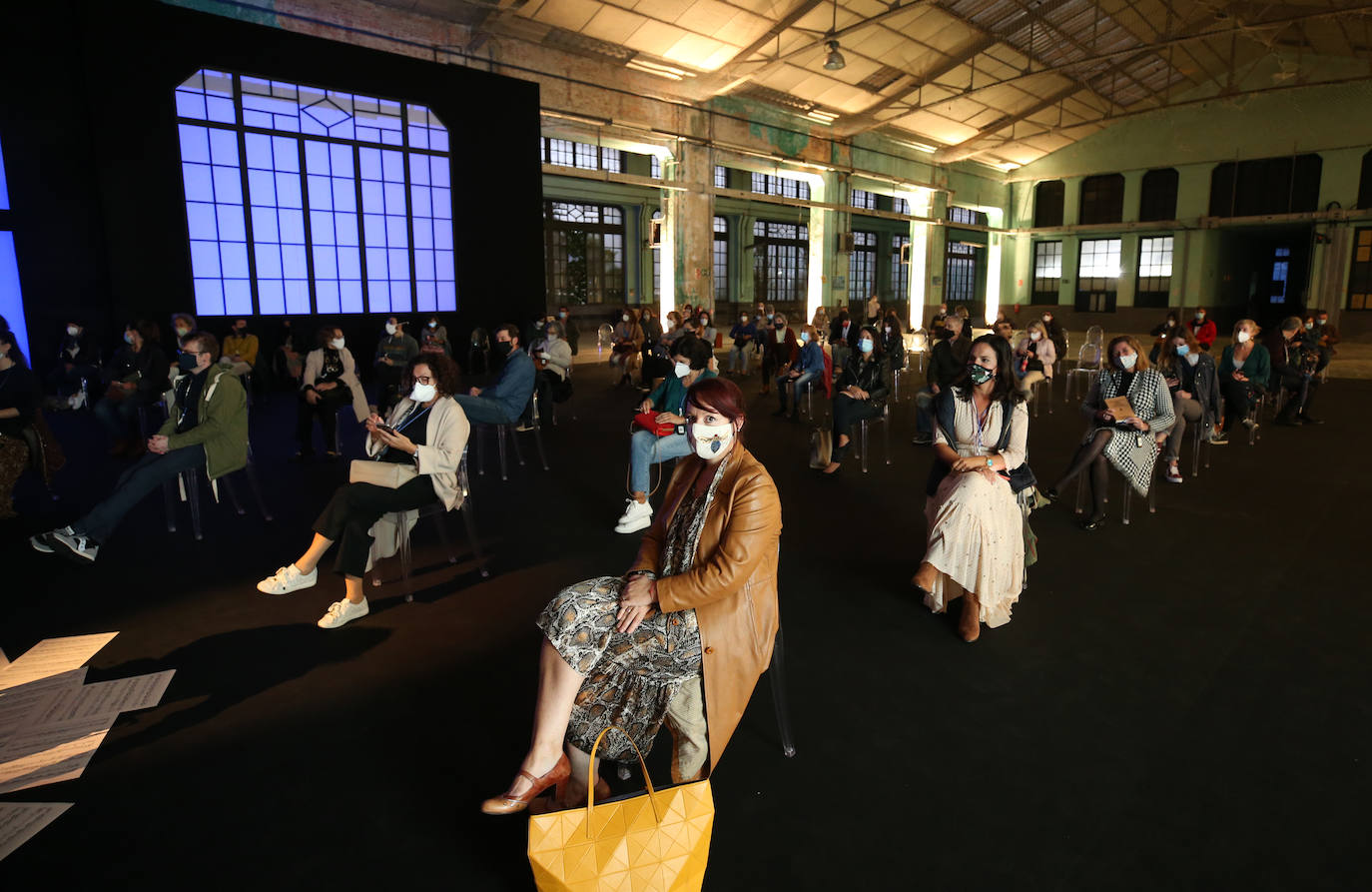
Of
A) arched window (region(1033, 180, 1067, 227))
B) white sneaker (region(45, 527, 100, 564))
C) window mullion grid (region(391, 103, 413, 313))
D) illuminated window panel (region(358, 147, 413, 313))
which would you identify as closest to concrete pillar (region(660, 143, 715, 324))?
window mullion grid (region(391, 103, 413, 313))

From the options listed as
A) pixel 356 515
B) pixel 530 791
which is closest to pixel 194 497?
pixel 356 515

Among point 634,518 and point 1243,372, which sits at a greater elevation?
point 1243,372

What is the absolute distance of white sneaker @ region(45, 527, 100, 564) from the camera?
395 centimetres

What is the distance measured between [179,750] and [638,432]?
2.88 m

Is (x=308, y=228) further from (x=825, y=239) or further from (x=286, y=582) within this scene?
(x=825, y=239)

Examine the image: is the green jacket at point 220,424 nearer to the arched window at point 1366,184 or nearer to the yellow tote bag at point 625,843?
the yellow tote bag at point 625,843

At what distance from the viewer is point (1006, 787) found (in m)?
2.24

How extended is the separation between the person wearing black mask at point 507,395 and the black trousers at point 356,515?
1.87m

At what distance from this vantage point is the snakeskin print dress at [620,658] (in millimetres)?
1955

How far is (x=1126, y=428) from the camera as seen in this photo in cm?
466

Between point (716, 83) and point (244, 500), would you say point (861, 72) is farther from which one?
point (244, 500)

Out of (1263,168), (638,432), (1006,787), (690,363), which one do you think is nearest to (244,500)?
(638,432)

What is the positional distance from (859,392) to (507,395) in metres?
2.76

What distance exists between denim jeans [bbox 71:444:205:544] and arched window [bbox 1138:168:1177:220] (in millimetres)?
26259
